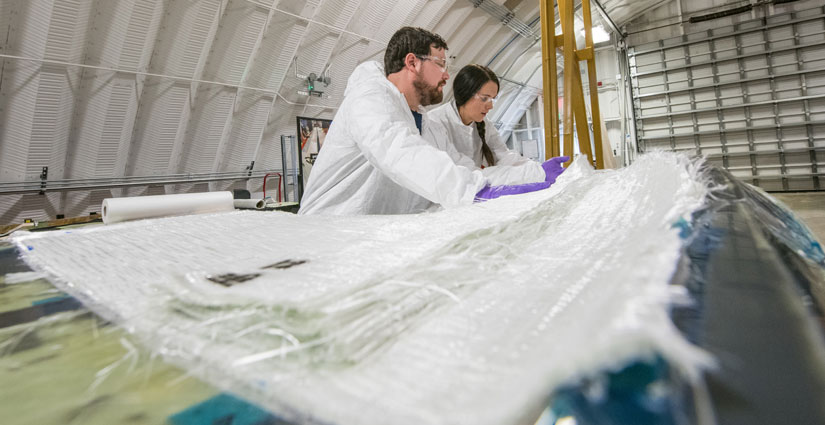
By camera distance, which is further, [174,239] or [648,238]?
[174,239]

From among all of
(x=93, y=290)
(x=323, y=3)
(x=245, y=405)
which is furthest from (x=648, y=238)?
(x=323, y=3)

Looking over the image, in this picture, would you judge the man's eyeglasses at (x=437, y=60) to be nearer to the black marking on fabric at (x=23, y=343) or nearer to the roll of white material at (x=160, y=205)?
the roll of white material at (x=160, y=205)

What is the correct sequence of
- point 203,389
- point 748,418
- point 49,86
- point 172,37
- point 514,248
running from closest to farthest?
1. point 748,418
2. point 203,389
3. point 514,248
4. point 49,86
5. point 172,37

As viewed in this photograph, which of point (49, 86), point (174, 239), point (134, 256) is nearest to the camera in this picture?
point (134, 256)

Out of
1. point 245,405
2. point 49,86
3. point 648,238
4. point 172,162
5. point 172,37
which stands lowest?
point 245,405

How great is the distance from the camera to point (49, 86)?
13.7 feet

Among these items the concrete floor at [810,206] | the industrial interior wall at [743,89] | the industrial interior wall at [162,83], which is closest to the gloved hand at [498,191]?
the concrete floor at [810,206]

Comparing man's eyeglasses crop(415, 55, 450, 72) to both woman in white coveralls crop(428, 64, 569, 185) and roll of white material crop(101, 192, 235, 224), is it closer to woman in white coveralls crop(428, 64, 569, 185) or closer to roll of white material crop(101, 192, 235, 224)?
woman in white coveralls crop(428, 64, 569, 185)

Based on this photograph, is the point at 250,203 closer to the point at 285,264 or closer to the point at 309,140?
the point at 309,140

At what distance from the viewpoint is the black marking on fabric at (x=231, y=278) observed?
417 millimetres

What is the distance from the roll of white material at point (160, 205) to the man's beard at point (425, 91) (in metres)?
1.10

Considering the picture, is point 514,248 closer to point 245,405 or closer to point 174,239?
point 245,405

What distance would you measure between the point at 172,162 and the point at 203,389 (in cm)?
600

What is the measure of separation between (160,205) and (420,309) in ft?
5.71
